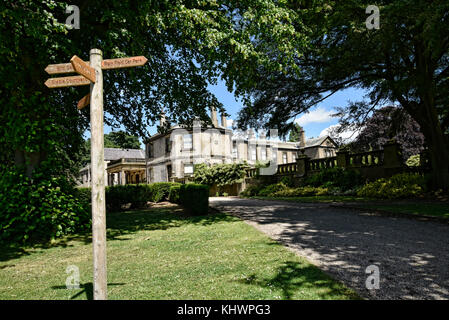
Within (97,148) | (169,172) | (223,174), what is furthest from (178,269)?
(169,172)

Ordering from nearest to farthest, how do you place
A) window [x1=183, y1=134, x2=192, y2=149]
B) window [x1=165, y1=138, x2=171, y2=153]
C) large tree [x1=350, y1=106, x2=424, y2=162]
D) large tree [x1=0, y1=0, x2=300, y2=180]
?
large tree [x1=0, y1=0, x2=300, y2=180] < large tree [x1=350, y1=106, x2=424, y2=162] < window [x1=183, y1=134, x2=192, y2=149] < window [x1=165, y1=138, x2=171, y2=153]

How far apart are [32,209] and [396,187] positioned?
14.3 meters

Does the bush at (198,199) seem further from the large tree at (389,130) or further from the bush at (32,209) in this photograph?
the large tree at (389,130)

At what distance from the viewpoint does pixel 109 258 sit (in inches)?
207

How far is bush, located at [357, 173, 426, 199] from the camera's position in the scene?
38.2ft

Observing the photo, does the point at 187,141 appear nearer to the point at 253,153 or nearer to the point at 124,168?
the point at 253,153

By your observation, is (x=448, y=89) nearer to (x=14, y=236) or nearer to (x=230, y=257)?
(x=230, y=257)

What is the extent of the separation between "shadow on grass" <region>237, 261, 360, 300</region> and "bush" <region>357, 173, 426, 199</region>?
10.2 metres

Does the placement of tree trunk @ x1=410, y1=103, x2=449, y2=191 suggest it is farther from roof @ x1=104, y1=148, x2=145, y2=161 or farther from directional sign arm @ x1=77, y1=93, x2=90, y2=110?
roof @ x1=104, y1=148, x2=145, y2=161

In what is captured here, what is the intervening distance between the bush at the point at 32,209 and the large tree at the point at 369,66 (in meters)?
6.68

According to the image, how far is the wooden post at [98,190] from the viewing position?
3094 mm

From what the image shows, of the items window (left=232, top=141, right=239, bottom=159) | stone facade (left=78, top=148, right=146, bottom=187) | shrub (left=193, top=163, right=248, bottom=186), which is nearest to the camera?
shrub (left=193, top=163, right=248, bottom=186)

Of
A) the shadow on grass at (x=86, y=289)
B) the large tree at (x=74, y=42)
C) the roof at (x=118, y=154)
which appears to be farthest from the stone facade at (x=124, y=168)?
the shadow on grass at (x=86, y=289)

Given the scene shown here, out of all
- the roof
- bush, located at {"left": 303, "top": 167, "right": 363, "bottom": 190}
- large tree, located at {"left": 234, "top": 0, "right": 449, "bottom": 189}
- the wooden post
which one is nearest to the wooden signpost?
the wooden post
